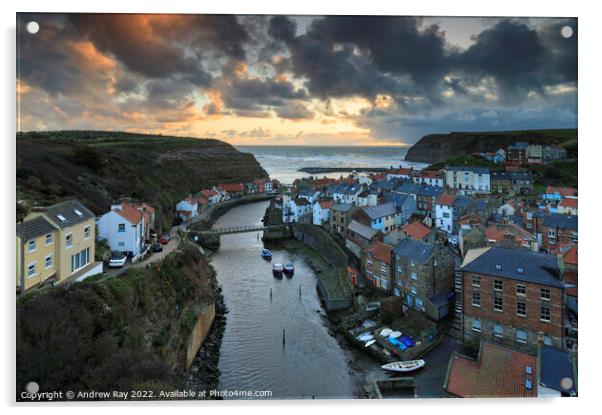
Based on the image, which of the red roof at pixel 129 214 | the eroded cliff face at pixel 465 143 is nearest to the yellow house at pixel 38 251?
the red roof at pixel 129 214

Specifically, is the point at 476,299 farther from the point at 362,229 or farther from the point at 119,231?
the point at 119,231

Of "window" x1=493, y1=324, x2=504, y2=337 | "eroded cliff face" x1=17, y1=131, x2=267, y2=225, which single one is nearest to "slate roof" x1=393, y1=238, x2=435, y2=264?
"window" x1=493, y1=324, x2=504, y2=337

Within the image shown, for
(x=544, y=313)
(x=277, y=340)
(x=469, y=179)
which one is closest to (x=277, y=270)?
(x=277, y=340)

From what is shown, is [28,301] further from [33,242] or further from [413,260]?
[413,260]

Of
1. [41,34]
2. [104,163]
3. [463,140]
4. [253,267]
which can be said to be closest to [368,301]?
[253,267]

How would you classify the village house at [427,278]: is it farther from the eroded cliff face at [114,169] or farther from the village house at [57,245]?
the eroded cliff face at [114,169]

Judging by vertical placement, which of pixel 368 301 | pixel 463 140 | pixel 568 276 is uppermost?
pixel 463 140
